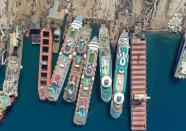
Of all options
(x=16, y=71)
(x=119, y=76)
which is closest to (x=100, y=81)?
(x=119, y=76)

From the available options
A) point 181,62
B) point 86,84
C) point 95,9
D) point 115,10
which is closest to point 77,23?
point 95,9

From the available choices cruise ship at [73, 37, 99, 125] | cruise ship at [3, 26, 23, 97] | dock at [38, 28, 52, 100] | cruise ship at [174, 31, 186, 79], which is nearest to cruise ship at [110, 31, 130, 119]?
cruise ship at [73, 37, 99, 125]

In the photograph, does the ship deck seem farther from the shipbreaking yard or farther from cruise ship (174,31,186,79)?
the shipbreaking yard

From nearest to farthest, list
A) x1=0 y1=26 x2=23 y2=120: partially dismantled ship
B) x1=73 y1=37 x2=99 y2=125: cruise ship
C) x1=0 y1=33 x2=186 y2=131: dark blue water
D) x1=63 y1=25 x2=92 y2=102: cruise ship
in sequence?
x1=0 y1=26 x2=23 y2=120: partially dismantled ship, x1=73 y1=37 x2=99 y2=125: cruise ship, x1=63 y1=25 x2=92 y2=102: cruise ship, x1=0 y1=33 x2=186 y2=131: dark blue water

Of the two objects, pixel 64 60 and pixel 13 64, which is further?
pixel 64 60

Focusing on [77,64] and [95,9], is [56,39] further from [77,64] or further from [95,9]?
[95,9]

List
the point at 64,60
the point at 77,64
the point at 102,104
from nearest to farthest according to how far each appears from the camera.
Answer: the point at 64,60 → the point at 77,64 → the point at 102,104

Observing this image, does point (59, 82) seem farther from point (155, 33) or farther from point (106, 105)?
point (155, 33)
